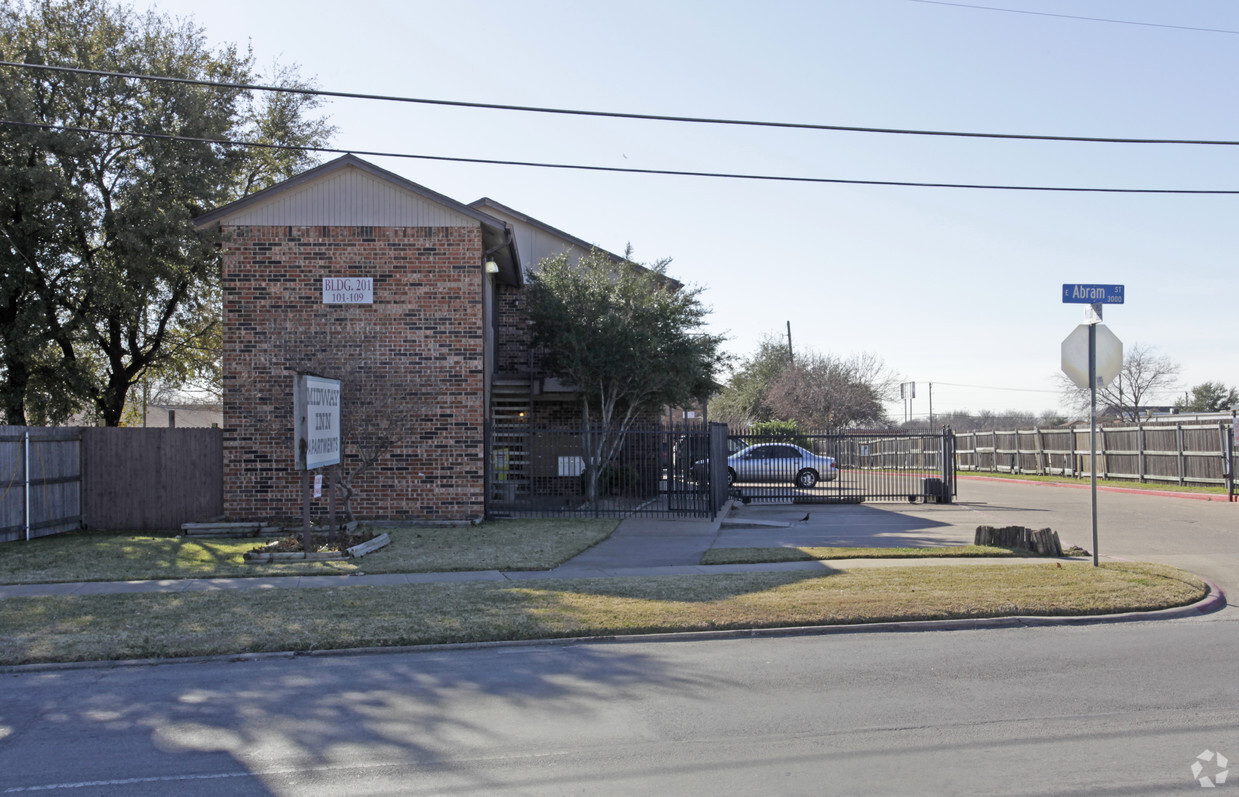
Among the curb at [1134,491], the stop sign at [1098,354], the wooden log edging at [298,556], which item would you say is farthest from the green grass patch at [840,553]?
the curb at [1134,491]

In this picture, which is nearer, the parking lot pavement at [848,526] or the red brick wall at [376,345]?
the parking lot pavement at [848,526]

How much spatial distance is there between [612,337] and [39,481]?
1171cm

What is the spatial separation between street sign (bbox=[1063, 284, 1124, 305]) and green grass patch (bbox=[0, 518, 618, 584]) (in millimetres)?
7854

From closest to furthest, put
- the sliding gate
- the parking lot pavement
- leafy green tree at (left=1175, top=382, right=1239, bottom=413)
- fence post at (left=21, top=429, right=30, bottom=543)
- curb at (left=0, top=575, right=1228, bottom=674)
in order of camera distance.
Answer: curb at (left=0, top=575, right=1228, bottom=674) → the parking lot pavement → fence post at (left=21, top=429, right=30, bottom=543) → the sliding gate → leafy green tree at (left=1175, top=382, right=1239, bottom=413)

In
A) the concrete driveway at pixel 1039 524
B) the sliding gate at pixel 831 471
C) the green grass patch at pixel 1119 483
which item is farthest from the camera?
the green grass patch at pixel 1119 483

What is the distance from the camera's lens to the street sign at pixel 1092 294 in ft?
41.7

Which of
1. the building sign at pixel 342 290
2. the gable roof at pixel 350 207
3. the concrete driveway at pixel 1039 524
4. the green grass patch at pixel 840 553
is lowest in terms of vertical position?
the concrete driveway at pixel 1039 524

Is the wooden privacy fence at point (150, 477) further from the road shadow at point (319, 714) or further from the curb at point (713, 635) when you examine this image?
the road shadow at point (319, 714)

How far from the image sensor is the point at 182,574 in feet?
41.3

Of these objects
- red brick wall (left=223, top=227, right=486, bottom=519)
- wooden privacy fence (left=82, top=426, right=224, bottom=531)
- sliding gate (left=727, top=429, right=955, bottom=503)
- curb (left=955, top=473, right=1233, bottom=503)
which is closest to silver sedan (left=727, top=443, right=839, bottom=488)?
sliding gate (left=727, top=429, right=955, bottom=503)

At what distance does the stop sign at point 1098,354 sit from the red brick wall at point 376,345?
10407 millimetres

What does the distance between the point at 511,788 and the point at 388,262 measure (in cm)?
1449

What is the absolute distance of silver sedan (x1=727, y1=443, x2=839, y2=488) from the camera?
95.3 feet

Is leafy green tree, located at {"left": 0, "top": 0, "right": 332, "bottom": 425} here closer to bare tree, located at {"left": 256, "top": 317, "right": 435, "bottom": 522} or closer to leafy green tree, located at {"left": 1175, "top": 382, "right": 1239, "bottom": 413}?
bare tree, located at {"left": 256, "top": 317, "right": 435, "bottom": 522}
